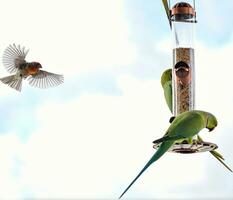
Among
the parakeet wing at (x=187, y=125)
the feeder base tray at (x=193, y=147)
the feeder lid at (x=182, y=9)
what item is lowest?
the feeder base tray at (x=193, y=147)

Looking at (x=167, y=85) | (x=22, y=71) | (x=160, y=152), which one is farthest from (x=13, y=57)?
(x=160, y=152)

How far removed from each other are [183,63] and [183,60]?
53mm

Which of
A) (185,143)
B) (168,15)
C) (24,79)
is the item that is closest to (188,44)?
(168,15)

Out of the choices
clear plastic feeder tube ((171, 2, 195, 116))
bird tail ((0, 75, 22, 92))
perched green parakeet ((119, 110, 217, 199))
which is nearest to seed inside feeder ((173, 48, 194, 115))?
clear plastic feeder tube ((171, 2, 195, 116))

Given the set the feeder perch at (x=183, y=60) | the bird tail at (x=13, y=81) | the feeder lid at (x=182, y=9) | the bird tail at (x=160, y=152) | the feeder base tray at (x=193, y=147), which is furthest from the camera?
the bird tail at (x=13, y=81)

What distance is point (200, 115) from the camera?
14.4 feet

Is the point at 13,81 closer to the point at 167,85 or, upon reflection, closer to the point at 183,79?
the point at 167,85

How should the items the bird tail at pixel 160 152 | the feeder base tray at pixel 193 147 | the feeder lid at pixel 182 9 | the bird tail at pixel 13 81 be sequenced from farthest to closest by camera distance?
the bird tail at pixel 13 81
the feeder lid at pixel 182 9
the feeder base tray at pixel 193 147
the bird tail at pixel 160 152

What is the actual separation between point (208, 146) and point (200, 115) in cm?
32

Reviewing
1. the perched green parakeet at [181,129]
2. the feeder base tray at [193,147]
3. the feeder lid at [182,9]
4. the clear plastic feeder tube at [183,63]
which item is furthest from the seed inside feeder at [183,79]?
the perched green parakeet at [181,129]

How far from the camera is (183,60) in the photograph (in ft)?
17.4

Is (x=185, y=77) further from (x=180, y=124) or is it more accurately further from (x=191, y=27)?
(x=180, y=124)

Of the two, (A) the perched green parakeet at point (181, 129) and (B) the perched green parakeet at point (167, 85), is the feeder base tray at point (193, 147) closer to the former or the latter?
(A) the perched green parakeet at point (181, 129)

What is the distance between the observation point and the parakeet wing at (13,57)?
558 centimetres
